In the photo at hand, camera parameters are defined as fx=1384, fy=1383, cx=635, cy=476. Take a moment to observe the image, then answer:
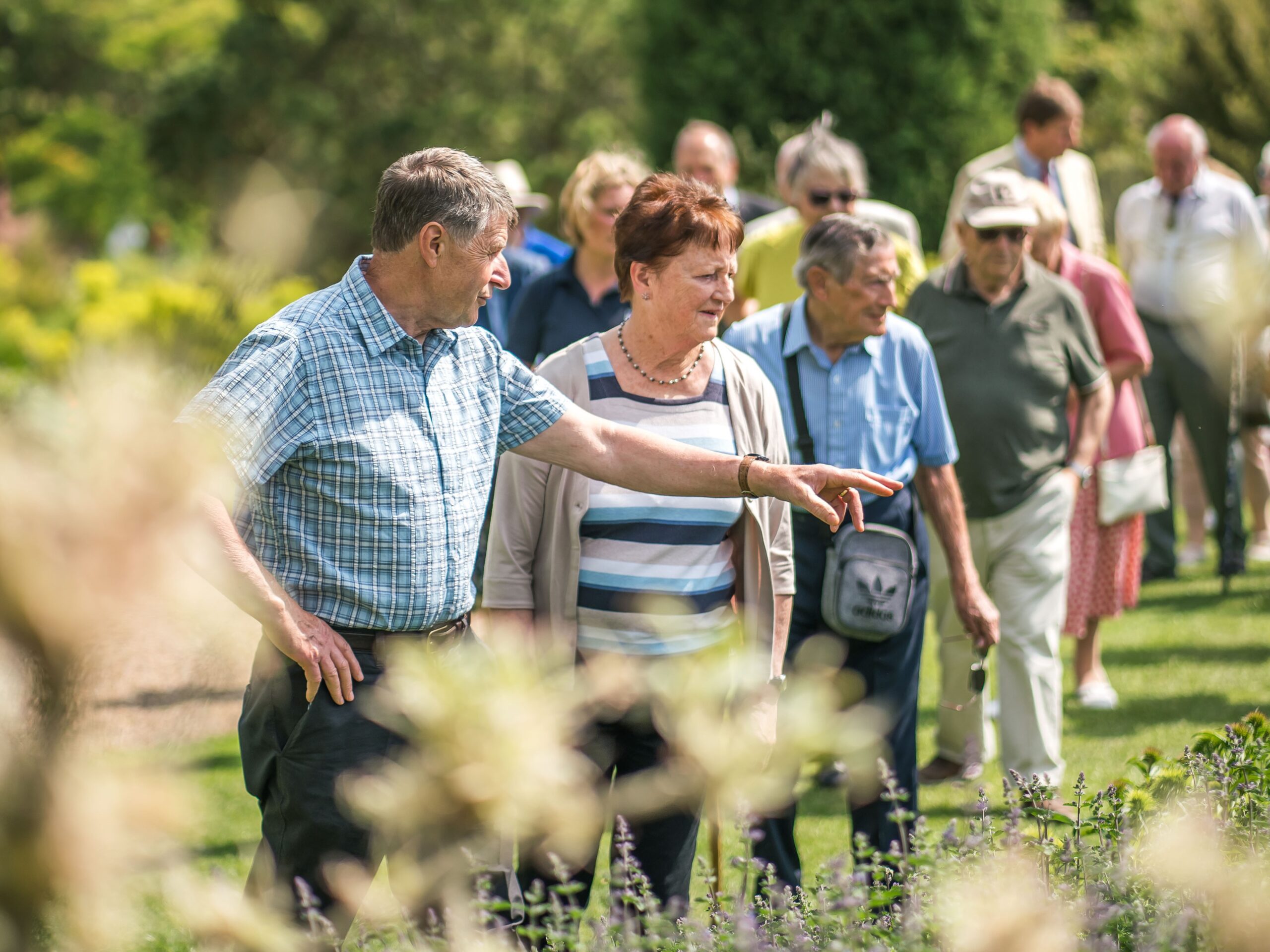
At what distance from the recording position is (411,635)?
2801 mm

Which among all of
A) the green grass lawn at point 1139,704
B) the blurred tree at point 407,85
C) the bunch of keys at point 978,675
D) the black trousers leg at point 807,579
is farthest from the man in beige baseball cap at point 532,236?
the blurred tree at point 407,85

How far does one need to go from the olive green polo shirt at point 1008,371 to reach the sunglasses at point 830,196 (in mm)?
536

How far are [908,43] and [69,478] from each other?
53.3 feet

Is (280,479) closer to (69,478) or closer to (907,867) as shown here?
(907,867)

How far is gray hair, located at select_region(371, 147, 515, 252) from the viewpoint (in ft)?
8.72

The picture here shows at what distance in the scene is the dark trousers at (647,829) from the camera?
3.29 metres

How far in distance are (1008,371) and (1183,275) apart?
140 inches

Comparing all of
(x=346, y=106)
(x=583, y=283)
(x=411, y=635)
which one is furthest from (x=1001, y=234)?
(x=346, y=106)

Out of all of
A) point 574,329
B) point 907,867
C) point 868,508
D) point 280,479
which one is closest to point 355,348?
point 280,479

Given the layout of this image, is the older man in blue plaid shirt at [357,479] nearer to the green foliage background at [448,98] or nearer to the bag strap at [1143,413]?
the green foliage background at [448,98]

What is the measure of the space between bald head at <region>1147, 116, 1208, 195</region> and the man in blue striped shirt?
4.45 metres

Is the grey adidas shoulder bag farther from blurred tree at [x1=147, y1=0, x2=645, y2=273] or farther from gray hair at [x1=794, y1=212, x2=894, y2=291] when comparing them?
blurred tree at [x1=147, y1=0, x2=645, y2=273]

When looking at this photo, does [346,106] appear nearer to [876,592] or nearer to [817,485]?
[876,592]

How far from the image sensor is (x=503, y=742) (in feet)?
3.42
